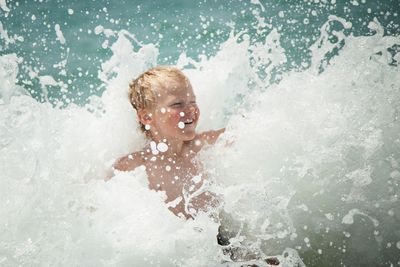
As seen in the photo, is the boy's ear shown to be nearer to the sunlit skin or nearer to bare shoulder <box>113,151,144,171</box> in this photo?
the sunlit skin

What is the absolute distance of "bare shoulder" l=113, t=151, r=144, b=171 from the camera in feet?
10.7

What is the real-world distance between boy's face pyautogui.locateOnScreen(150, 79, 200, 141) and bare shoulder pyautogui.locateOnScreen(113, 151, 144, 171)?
0.29 metres

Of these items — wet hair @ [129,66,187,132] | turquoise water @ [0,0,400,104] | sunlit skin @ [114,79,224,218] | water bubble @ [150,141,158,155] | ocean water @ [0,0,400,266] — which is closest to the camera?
ocean water @ [0,0,400,266]

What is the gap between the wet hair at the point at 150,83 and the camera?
10.5ft

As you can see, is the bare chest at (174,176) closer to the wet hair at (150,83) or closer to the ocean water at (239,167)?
the ocean water at (239,167)

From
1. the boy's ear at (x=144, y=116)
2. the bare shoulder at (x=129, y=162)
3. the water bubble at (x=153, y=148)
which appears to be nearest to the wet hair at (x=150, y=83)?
the boy's ear at (x=144, y=116)

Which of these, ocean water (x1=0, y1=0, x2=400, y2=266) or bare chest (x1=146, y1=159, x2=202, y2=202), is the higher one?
ocean water (x1=0, y1=0, x2=400, y2=266)

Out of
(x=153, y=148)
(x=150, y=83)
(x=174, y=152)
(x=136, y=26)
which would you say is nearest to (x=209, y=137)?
(x=174, y=152)

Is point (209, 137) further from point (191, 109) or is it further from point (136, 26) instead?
point (136, 26)

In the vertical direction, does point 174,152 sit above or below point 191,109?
below

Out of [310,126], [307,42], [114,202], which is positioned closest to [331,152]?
[310,126]

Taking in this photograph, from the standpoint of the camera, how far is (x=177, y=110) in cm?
309

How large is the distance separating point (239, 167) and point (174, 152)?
0.50 m

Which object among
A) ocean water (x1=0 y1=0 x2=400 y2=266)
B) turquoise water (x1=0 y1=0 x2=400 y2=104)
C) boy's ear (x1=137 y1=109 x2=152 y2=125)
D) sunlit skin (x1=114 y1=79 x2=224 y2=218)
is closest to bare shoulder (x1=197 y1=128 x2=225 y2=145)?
sunlit skin (x1=114 y1=79 x2=224 y2=218)
